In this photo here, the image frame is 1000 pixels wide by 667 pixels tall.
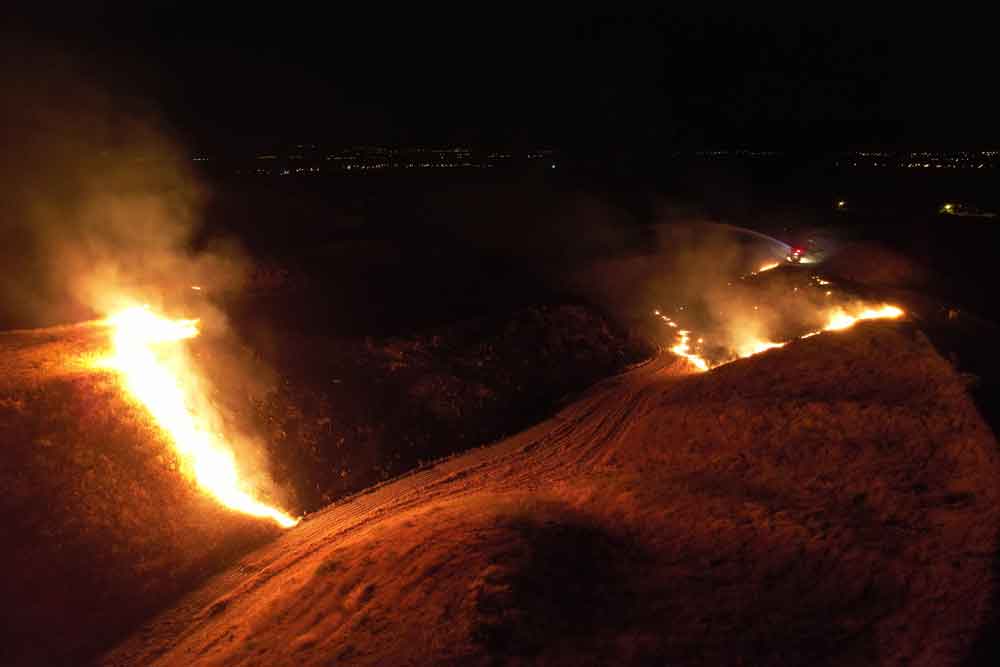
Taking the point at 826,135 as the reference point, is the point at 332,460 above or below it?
below

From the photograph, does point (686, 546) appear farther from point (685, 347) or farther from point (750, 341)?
point (750, 341)

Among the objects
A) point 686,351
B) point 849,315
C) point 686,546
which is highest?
point 686,351

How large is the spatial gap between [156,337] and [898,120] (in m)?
49.4

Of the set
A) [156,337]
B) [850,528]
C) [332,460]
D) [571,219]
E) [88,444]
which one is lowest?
[850,528]

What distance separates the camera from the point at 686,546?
243 inches

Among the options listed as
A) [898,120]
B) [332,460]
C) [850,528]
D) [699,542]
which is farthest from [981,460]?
[898,120]

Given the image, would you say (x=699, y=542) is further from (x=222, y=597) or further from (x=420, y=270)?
(x=420, y=270)

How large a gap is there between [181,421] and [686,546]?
8.77 metres

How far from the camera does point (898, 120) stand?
133 ft

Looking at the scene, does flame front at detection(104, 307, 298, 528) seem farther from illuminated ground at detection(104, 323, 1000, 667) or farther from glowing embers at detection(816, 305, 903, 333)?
glowing embers at detection(816, 305, 903, 333)

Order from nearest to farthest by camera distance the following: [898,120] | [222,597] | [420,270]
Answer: [222,597] → [420,270] → [898,120]

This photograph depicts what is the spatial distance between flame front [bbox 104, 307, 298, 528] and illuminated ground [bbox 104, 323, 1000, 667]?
1.24m

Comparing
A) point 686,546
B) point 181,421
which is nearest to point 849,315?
point 686,546

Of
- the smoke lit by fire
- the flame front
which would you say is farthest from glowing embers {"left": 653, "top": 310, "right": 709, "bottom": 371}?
the flame front
